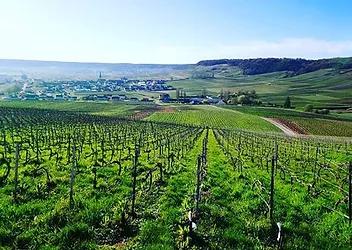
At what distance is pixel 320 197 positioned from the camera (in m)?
17.7

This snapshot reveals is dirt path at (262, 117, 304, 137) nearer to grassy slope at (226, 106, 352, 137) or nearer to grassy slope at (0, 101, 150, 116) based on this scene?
grassy slope at (226, 106, 352, 137)

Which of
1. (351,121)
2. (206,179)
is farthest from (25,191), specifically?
(351,121)

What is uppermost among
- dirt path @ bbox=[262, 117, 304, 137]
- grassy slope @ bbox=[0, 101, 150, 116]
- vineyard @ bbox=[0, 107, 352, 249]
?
vineyard @ bbox=[0, 107, 352, 249]

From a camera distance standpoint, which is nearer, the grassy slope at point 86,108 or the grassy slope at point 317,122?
the grassy slope at point 317,122

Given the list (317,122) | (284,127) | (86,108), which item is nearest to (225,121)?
(284,127)

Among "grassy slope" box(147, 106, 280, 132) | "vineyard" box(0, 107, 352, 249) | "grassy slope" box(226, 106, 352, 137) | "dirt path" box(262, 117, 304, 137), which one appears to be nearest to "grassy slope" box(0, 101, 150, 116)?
"grassy slope" box(147, 106, 280, 132)

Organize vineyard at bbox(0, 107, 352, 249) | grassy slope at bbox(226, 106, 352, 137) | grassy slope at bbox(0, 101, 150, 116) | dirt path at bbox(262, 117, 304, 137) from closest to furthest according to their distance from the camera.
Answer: vineyard at bbox(0, 107, 352, 249) → dirt path at bbox(262, 117, 304, 137) → grassy slope at bbox(226, 106, 352, 137) → grassy slope at bbox(0, 101, 150, 116)

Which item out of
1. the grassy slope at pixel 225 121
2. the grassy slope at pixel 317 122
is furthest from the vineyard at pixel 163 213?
the grassy slope at pixel 317 122

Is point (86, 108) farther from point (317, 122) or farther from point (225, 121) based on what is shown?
point (317, 122)

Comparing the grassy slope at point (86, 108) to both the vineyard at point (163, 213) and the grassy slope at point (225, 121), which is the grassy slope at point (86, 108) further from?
the vineyard at point (163, 213)

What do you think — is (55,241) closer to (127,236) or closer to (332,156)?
(127,236)

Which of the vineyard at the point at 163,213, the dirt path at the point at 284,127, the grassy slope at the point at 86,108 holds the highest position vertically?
the vineyard at the point at 163,213

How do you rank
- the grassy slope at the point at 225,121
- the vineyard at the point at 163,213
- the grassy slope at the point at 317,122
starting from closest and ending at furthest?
the vineyard at the point at 163,213
the grassy slope at the point at 317,122
the grassy slope at the point at 225,121

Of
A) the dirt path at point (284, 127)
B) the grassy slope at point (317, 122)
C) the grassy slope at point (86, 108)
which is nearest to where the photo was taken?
the dirt path at point (284, 127)
